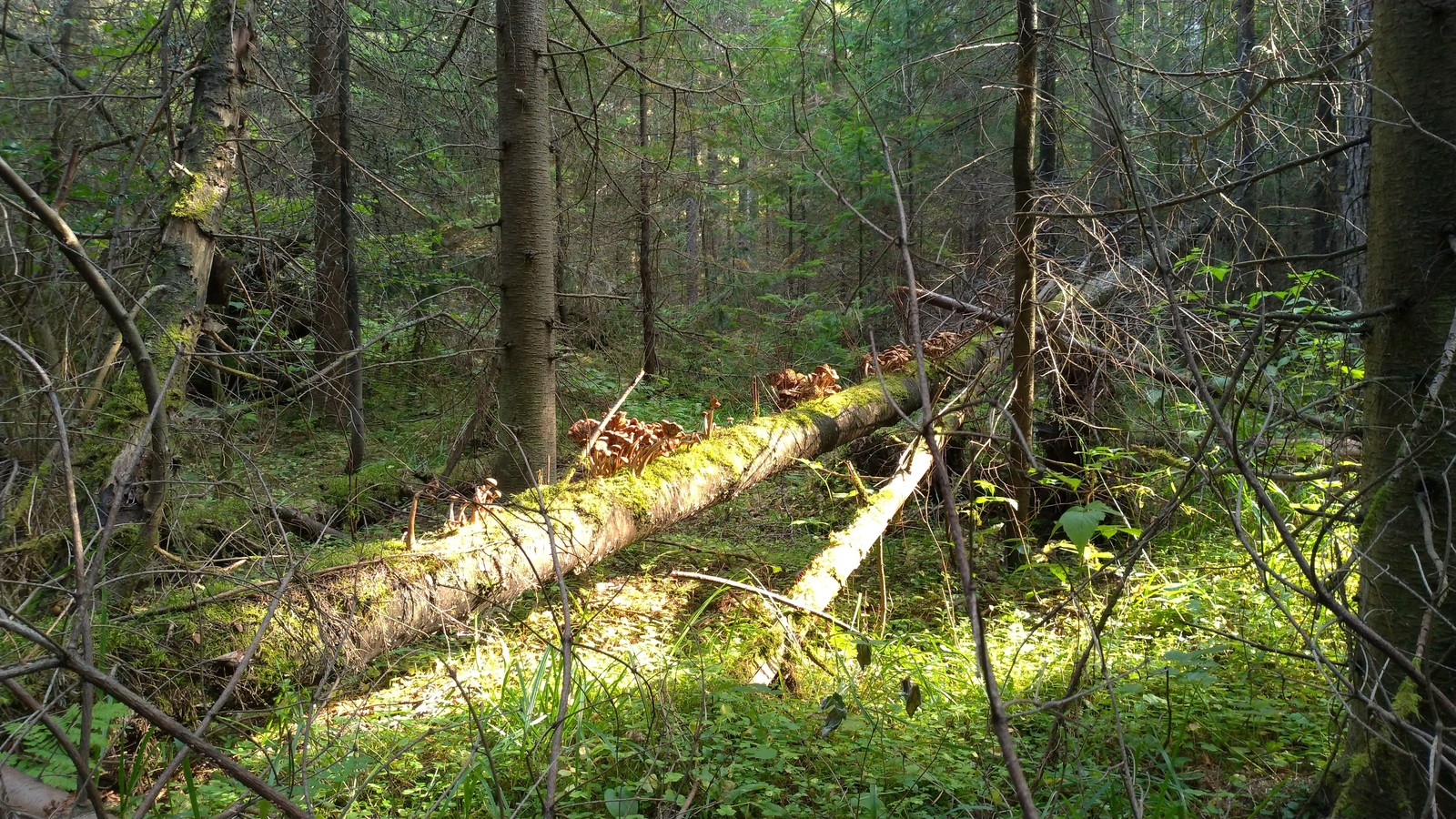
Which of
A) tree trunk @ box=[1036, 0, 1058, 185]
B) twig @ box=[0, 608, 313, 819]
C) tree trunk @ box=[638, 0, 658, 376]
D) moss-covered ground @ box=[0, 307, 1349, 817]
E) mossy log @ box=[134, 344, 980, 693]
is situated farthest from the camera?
tree trunk @ box=[638, 0, 658, 376]

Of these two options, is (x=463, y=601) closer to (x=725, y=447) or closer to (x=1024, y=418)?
(x=725, y=447)

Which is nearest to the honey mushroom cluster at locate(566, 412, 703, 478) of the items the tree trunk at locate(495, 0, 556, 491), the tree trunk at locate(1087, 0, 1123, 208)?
the tree trunk at locate(495, 0, 556, 491)

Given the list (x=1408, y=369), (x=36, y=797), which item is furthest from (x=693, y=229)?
(x=36, y=797)

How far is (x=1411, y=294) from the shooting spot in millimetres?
2025

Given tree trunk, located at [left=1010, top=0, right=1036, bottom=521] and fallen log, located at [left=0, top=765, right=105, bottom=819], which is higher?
tree trunk, located at [left=1010, top=0, right=1036, bottom=521]

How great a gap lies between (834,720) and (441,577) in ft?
6.17

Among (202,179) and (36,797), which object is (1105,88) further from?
(202,179)

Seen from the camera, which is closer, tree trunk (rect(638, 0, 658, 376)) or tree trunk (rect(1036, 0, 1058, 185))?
tree trunk (rect(1036, 0, 1058, 185))

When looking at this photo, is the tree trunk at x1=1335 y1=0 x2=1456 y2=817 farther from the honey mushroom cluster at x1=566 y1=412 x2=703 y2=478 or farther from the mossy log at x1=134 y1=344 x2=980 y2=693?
the honey mushroom cluster at x1=566 y1=412 x2=703 y2=478

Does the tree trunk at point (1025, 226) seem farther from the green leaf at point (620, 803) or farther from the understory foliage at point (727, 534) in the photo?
the green leaf at point (620, 803)

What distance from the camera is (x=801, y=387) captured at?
20.9 ft

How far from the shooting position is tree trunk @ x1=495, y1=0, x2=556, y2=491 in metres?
4.99

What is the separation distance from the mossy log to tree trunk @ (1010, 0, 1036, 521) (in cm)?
140

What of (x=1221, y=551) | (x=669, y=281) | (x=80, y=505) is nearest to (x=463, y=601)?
(x=80, y=505)
